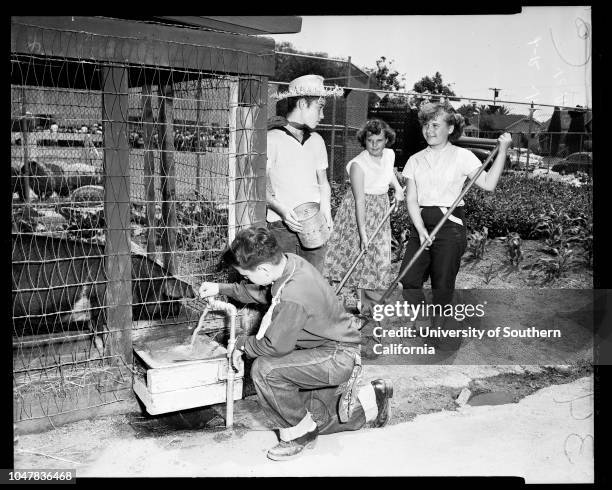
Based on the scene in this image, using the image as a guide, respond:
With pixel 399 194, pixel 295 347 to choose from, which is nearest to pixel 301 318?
pixel 295 347

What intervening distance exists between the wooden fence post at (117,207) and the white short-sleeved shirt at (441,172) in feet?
6.09

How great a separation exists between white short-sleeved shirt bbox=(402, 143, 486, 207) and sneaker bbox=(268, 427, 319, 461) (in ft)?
5.70

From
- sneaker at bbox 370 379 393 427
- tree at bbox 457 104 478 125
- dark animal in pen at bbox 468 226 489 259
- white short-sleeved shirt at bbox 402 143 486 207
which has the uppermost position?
tree at bbox 457 104 478 125

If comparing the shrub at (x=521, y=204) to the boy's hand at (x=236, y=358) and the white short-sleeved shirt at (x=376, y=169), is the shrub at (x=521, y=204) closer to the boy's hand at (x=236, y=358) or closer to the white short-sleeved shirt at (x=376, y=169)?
the white short-sleeved shirt at (x=376, y=169)

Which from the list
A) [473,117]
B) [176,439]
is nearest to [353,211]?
[473,117]

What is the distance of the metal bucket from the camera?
4.83m

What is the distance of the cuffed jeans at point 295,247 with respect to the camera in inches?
192

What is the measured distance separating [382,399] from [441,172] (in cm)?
154

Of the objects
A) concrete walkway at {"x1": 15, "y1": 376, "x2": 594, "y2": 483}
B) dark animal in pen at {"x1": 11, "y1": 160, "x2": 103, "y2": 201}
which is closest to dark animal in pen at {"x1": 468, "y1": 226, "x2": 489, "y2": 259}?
concrete walkway at {"x1": 15, "y1": 376, "x2": 594, "y2": 483}

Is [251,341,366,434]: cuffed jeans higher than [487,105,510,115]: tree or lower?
lower

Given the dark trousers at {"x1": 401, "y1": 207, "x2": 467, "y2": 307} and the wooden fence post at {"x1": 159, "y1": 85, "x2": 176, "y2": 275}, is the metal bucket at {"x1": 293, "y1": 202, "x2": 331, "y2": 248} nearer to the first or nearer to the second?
the dark trousers at {"x1": 401, "y1": 207, "x2": 467, "y2": 307}

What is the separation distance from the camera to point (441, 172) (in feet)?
15.3

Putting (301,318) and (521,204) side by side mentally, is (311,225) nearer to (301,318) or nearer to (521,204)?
(301,318)

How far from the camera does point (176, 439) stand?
4164 millimetres
